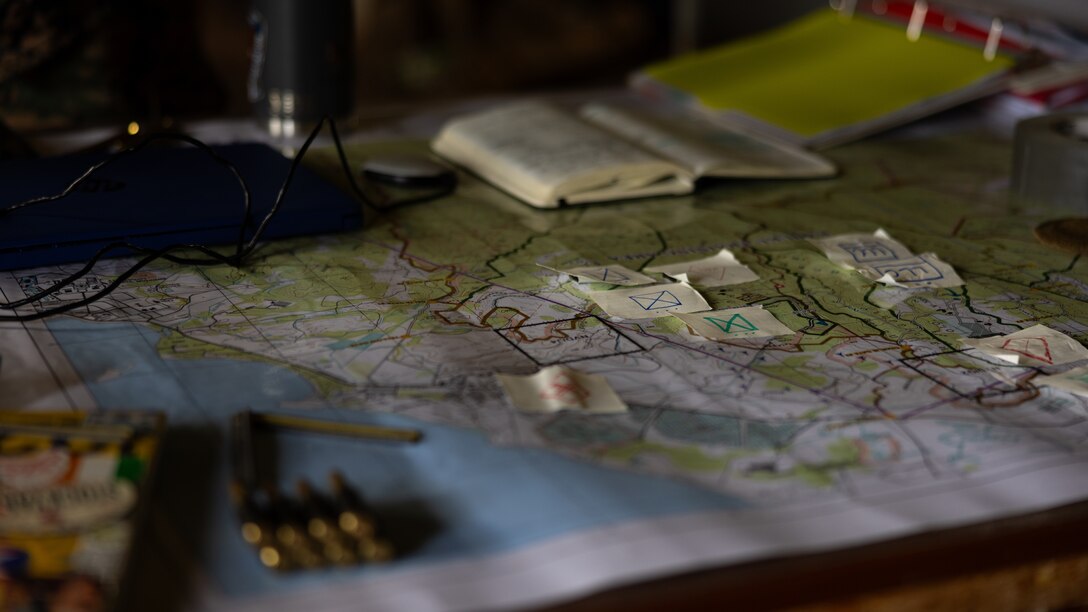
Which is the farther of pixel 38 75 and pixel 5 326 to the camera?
pixel 38 75

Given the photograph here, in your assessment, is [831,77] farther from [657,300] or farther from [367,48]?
[367,48]

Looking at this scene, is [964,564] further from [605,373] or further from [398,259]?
[398,259]

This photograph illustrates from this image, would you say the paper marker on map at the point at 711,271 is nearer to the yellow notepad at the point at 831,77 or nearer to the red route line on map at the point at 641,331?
the red route line on map at the point at 641,331

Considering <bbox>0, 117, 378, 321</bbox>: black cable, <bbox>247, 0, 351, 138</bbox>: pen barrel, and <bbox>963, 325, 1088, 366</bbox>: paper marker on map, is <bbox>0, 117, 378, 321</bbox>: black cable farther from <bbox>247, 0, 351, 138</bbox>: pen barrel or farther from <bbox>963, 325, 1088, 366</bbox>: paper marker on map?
<bbox>963, 325, 1088, 366</bbox>: paper marker on map

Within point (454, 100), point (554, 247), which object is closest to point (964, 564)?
point (554, 247)

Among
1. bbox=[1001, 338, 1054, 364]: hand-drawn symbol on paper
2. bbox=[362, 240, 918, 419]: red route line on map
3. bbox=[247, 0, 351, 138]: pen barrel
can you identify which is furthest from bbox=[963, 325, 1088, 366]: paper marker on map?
bbox=[247, 0, 351, 138]: pen barrel

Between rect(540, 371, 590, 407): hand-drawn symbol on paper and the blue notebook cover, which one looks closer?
rect(540, 371, 590, 407): hand-drawn symbol on paper
